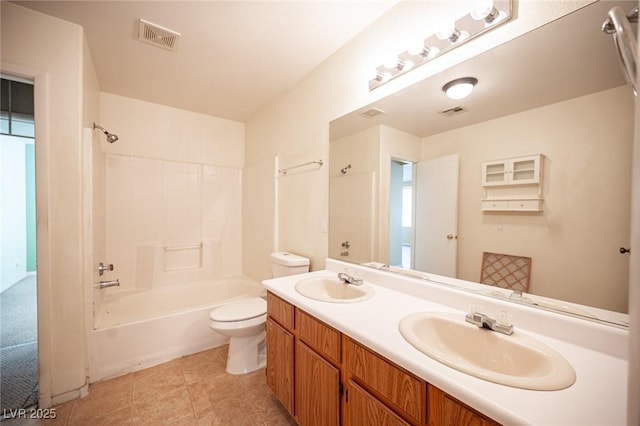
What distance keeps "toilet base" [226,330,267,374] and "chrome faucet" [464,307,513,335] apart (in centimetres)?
166

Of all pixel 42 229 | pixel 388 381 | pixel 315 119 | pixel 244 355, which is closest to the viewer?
pixel 388 381

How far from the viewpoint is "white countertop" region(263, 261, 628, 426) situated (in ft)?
1.80

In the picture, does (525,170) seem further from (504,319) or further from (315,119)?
(315,119)

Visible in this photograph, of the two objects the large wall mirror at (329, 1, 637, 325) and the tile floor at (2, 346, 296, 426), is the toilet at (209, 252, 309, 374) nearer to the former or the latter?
the tile floor at (2, 346, 296, 426)

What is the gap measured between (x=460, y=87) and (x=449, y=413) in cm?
130

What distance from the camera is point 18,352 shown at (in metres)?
2.11

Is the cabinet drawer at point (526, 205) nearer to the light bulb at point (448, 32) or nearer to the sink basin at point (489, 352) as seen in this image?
the sink basin at point (489, 352)

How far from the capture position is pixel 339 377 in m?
1.03

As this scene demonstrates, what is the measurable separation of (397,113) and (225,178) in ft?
8.24

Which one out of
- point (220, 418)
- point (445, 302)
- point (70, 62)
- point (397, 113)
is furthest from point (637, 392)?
point (70, 62)

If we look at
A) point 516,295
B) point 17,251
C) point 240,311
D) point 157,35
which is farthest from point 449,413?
point 17,251

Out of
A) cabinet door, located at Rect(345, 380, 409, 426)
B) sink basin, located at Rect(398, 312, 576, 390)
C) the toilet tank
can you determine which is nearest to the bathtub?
the toilet tank

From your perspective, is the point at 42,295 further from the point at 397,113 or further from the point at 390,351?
the point at 397,113

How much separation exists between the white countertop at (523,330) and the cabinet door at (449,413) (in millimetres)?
34
